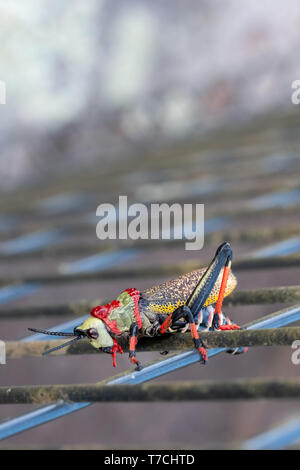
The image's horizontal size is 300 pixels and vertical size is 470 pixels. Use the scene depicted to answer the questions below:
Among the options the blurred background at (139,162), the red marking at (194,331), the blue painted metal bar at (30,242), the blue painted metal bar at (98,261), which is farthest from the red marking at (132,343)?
the blue painted metal bar at (30,242)

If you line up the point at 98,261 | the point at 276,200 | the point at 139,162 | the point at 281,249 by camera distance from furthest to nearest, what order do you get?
the point at 139,162 < the point at 276,200 < the point at 98,261 < the point at 281,249

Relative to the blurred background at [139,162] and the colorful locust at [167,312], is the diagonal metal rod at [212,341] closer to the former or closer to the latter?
the colorful locust at [167,312]

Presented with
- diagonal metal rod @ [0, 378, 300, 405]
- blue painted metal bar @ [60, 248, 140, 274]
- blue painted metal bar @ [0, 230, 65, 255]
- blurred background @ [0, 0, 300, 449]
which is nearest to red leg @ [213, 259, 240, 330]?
diagonal metal rod @ [0, 378, 300, 405]

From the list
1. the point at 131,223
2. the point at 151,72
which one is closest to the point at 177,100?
the point at 151,72

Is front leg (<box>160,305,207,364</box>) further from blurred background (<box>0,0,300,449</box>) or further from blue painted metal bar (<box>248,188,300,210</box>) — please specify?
blue painted metal bar (<box>248,188,300,210</box>)

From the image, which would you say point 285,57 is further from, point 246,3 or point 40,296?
point 40,296

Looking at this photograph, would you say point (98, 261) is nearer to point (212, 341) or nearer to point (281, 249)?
point (281, 249)

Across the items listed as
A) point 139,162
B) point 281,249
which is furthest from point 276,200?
point 139,162
